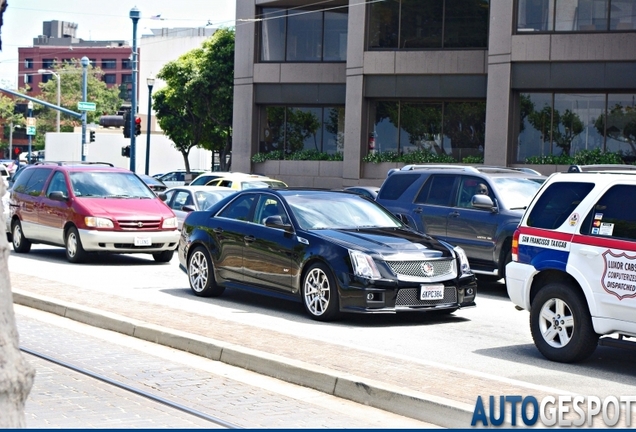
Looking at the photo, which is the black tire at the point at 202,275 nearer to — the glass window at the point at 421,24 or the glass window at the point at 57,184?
the glass window at the point at 57,184

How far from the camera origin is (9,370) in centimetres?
436

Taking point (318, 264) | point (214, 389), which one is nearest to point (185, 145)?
point (318, 264)

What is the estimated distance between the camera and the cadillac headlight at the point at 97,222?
61.4ft

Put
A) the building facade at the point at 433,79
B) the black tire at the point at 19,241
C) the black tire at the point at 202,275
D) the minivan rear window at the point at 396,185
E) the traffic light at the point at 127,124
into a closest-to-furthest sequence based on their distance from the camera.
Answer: the black tire at the point at 202,275, the minivan rear window at the point at 396,185, the black tire at the point at 19,241, the building facade at the point at 433,79, the traffic light at the point at 127,124

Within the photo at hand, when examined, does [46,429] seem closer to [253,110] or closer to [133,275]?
[133,275]

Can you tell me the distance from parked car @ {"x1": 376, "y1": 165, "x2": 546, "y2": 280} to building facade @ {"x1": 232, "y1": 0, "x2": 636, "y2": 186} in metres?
18.2

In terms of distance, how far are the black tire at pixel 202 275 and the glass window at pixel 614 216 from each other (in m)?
6.08

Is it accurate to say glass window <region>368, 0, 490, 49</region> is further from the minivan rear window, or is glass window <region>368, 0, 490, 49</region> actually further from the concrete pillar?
the minivan rear window

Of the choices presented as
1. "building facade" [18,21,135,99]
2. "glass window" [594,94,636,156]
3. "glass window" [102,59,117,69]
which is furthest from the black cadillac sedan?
"glass window" [102,59,117,69]

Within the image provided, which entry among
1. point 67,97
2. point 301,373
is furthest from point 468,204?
point 67,97

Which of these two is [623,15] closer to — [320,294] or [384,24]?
[384,24]

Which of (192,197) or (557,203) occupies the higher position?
(557,203)

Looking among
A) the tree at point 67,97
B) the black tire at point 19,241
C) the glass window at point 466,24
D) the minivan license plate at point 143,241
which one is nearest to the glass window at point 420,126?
the glass window at point 466,24

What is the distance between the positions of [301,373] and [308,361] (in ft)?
1.40
